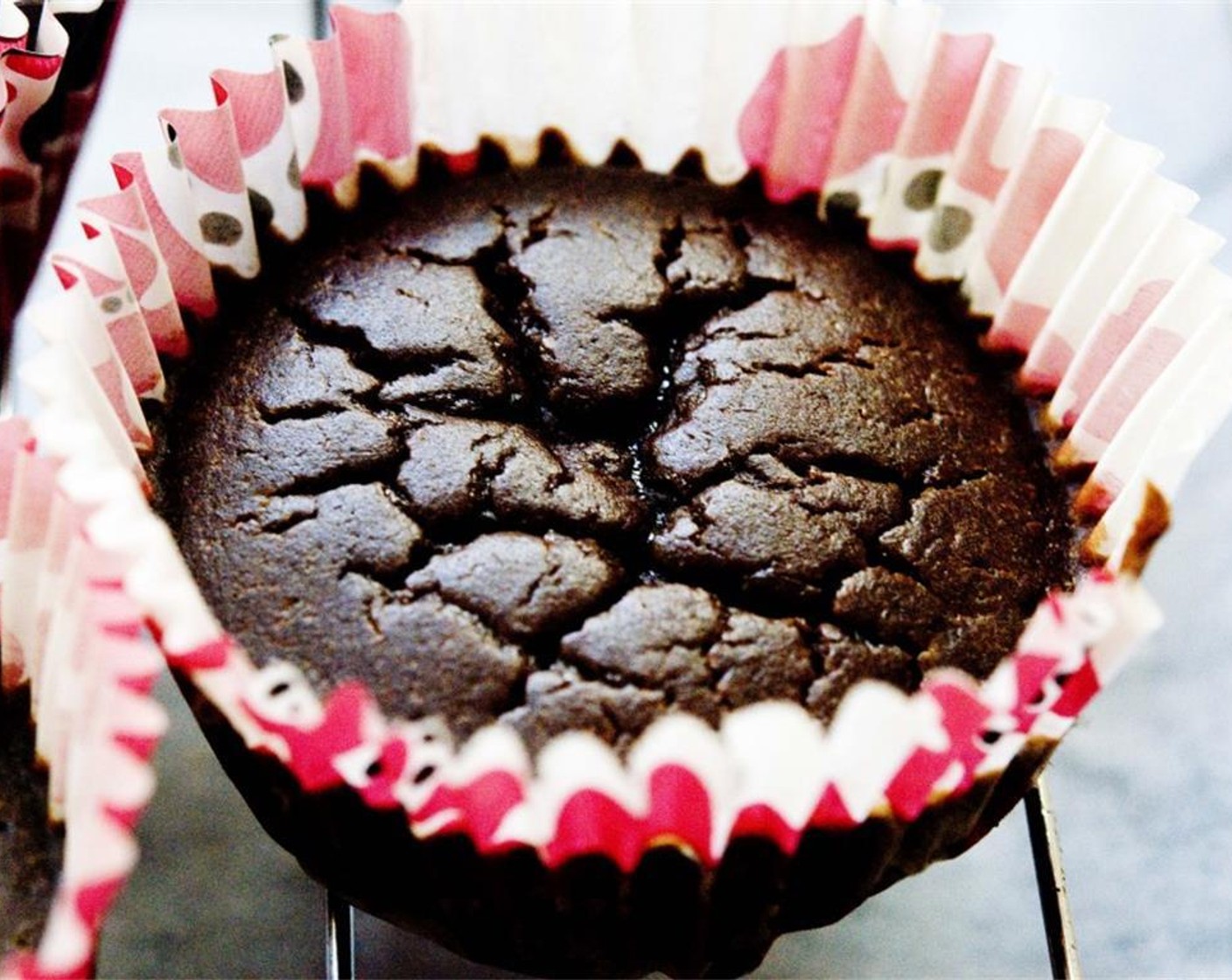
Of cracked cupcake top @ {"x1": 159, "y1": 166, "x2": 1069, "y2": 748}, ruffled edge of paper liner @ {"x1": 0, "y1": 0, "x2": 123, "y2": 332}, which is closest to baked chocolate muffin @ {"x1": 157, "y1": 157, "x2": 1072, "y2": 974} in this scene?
cracked cupcake top @ {"x1": 159, "y1": 166, "x2": 1069, "y2": 748}

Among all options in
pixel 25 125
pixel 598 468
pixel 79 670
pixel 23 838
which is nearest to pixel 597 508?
pixel 598 468

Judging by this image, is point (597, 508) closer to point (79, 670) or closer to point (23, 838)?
point (79, 670)

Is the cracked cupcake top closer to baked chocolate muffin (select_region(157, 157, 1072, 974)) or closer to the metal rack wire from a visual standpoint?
baked chocolate muffin (select_region(157, 157, 1072, 974))

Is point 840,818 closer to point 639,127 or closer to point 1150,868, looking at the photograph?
point 1150,868

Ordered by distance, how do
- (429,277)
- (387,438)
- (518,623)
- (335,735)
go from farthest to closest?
(429,277) → (387,438) → (518,623) → (335,735)

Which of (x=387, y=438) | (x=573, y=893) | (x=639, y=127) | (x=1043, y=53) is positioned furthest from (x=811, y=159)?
(x=573, y=893)

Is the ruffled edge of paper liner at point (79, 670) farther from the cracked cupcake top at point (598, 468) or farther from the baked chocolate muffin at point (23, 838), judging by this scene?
the cracked cupcake top at point (598, 468)

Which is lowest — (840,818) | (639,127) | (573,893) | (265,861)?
(265,861)
